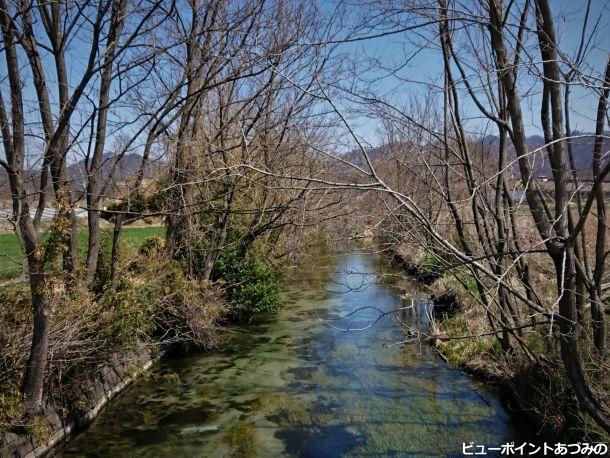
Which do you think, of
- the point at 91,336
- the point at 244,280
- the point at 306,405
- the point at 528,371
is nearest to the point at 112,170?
the point at 91,336

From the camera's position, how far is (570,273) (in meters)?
4.49

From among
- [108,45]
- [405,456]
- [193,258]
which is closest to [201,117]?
[193,258]

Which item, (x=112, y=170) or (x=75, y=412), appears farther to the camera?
(x=112, y=170)

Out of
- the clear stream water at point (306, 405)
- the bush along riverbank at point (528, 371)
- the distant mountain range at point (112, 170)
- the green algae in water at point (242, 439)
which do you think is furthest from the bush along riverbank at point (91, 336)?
the bush along riverbank at point (528, 371)

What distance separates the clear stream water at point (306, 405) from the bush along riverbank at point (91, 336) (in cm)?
32

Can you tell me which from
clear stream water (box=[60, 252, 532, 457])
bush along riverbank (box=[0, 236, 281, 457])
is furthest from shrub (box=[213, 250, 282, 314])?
bush along riverbank (box=[0, 236, 281, 457])

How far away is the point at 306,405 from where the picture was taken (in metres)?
7.47

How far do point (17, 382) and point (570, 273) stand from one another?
5440mm

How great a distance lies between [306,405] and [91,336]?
9.75 ft

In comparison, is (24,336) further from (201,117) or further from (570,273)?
(201,117)

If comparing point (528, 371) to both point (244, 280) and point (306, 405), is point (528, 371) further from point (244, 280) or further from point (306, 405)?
point (244, 280)

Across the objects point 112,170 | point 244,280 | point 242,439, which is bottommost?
point 242,439

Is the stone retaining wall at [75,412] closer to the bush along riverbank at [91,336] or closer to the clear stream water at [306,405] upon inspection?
the bush along riverbank at [91,336]

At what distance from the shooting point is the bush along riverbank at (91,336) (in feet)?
18.4
